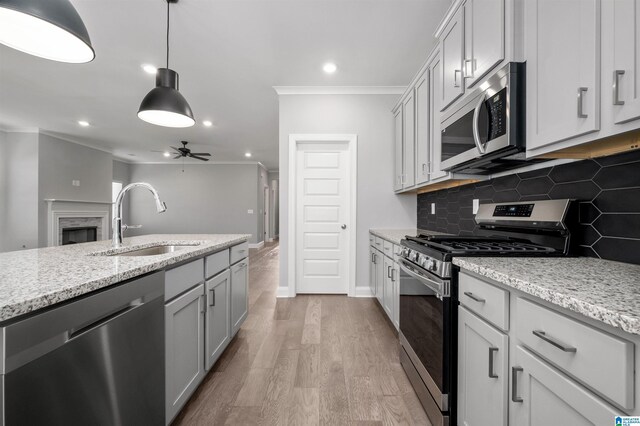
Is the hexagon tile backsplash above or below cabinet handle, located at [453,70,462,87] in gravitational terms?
below

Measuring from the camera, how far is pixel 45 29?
121cm

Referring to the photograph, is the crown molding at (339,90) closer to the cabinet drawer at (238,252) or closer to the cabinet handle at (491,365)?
the cabinet drawer at (238,252)

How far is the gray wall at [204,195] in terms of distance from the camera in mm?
8750

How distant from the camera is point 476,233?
2160mm

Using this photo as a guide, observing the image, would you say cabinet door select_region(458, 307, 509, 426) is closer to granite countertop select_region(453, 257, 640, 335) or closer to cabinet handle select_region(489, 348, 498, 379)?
cabinet handle select_region(489, 348, 498, 379)

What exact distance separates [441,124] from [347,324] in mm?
1976

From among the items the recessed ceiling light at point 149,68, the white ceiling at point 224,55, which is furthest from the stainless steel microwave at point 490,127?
the recessed ceiling light at point 149,68

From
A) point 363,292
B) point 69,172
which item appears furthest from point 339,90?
point 69,172

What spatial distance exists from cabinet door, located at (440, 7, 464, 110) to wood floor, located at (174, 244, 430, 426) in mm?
1923

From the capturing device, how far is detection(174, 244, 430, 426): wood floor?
4.94 ft

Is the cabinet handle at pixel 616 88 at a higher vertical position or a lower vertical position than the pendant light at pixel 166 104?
lower

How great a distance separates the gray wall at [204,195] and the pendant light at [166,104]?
6.70m

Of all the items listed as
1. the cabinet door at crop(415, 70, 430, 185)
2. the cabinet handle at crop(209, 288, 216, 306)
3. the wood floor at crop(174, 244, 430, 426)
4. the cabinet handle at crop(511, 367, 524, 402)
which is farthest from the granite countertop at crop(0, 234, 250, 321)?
the cabinet door at crop(415, 70, 430, 185)

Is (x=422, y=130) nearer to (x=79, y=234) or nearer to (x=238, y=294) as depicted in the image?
(x=238, y=294)
